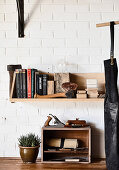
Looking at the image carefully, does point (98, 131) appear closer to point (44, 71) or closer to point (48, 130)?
point (48, 130)

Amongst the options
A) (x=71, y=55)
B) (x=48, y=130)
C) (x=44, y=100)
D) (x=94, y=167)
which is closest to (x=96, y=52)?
(x=71, y=55)

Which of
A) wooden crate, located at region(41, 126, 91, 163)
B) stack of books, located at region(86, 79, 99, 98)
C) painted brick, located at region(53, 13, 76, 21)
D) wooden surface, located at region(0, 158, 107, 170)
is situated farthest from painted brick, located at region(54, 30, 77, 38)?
wooden surface, located at region(0, 158, 107, 170)

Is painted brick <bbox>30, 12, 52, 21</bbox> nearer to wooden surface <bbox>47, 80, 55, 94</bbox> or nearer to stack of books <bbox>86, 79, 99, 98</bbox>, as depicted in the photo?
wooden surface <bbox>47, 80, 55, 94</bbox>

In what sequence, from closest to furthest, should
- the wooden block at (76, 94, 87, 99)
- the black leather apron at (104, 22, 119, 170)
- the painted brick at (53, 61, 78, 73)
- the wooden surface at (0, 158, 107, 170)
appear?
the black leather apron at (104, 22, 119, 170) → the wooden surface at (0, 158, 107, 170) → the wooden block at (76, 94, 87, 99) → the painted brick at (53, 61, 78, 73)

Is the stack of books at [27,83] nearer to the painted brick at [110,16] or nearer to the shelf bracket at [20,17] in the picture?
the shelf bracket at [20,17]

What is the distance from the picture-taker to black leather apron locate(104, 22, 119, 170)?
2.36m

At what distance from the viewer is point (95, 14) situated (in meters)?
A: 3.04

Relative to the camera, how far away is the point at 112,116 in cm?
240

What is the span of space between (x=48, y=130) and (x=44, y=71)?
614mm

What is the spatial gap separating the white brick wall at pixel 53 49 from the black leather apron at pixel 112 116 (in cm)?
61

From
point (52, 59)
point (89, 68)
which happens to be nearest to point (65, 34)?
point (52, 59)

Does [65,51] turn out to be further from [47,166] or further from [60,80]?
[47,166]

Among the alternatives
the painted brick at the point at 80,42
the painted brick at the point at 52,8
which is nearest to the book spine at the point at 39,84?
the painted brick at the point at 80,42

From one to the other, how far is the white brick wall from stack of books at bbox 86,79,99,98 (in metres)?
0.23
